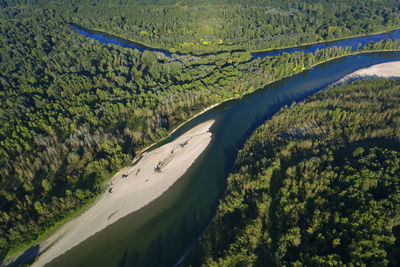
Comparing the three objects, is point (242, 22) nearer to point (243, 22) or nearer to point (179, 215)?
point (243, 22)

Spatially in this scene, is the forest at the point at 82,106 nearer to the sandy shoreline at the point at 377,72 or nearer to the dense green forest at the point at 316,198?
the sandy shoreline at the point at 377,72

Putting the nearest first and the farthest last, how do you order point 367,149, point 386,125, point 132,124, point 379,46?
point 367,149 → point 386,125 → point 132,124 → point 379,46

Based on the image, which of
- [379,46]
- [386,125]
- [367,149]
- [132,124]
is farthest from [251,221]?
[379,46]

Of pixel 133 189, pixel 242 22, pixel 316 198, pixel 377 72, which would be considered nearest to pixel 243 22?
pixel 242 22

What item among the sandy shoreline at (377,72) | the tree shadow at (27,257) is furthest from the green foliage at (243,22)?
the tree shadow at (27,257)

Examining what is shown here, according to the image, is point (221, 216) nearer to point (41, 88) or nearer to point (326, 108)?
point (326, 108)

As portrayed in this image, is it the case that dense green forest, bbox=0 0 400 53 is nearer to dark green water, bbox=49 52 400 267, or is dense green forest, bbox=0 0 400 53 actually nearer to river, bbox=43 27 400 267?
river, bbox=43 27 400 267

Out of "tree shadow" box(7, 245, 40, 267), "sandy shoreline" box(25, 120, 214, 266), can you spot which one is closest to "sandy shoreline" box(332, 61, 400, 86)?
"sandy shoreline" box(25, 120, 214, 266)
